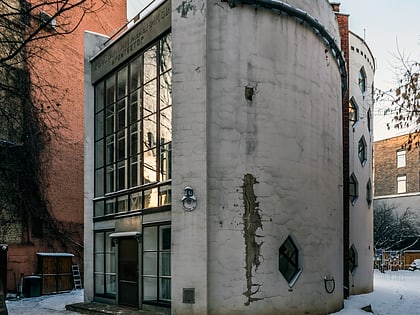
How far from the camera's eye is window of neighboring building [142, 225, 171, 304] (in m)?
11.7

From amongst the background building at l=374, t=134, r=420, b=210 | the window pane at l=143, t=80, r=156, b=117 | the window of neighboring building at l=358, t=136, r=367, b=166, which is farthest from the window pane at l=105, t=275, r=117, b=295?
the background building at l=374, t=134, r=420, b=210

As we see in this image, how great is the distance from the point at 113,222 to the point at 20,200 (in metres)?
7.12

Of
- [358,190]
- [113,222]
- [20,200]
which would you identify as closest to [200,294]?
[113,222]

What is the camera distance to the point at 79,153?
2253 cm

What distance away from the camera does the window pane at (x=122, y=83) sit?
14.3 metres

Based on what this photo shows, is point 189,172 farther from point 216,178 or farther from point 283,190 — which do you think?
point 283,190

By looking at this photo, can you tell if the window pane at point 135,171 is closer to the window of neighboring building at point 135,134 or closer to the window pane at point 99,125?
the window of neighboring building at point 135,134

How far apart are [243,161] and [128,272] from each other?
4.58 metres

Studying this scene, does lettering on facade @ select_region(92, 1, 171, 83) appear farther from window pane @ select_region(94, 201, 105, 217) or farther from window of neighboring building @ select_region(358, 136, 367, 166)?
window of neighboring building @ select_region(358, 136, 367, 166)

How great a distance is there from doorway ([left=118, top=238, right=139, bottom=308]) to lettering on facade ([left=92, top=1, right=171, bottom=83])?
16.8 ft

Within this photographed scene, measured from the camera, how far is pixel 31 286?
18.4m

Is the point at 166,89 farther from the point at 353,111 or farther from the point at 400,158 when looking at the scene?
the point at 400,158

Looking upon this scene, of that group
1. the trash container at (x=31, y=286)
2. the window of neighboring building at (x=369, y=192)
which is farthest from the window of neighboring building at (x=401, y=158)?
the trash container at (x=31, y=286)

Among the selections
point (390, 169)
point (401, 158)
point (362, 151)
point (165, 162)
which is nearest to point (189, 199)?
point (165, 162)
